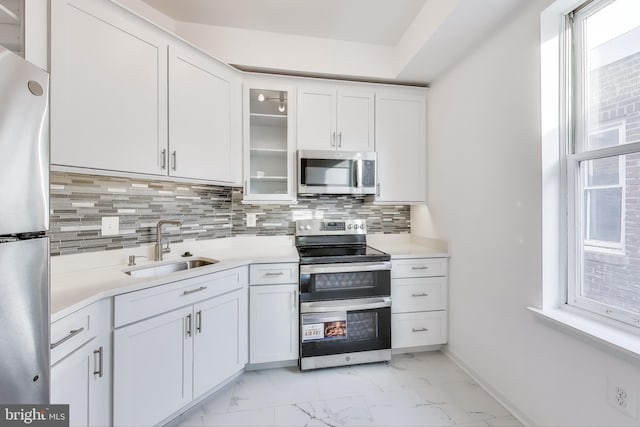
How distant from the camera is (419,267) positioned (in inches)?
93.9

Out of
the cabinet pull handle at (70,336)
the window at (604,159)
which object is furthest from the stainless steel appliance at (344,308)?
the cabinet pull handle at (70,336)

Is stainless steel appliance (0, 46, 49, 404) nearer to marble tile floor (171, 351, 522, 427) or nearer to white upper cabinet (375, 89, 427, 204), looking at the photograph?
marble tile floor (171, 351, 522, 427)

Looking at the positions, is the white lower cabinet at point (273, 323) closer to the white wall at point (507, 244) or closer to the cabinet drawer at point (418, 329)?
the cabinet drawer at point (418, 329)

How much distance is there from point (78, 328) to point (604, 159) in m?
2.48

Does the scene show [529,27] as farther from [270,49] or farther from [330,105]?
[270,49]

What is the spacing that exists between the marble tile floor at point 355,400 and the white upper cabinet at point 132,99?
1.54 m

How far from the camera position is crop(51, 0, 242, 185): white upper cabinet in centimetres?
137

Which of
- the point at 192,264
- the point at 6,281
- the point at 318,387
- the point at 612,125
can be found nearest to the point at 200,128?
the point at 192,264

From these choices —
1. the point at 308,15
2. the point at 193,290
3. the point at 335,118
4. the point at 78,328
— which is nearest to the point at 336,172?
the point at 335,118

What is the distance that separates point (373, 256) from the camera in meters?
2.25

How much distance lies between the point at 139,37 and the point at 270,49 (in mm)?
1010

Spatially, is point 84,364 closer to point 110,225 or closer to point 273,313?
point 110,225

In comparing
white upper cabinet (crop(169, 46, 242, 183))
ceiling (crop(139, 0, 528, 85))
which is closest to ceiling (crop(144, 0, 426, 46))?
ceiling (crop(139, 0, 528, 85))

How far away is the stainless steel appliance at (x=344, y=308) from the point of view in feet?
7.06
